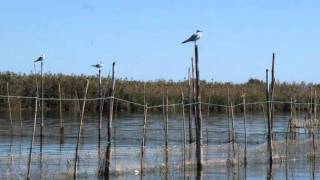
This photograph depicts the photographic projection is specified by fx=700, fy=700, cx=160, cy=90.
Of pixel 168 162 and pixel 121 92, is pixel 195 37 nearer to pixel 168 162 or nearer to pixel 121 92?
pixel 168 162

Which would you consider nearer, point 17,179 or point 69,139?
point 17,179

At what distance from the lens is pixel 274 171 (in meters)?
18.2

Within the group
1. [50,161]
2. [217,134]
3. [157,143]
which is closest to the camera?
[50,161]

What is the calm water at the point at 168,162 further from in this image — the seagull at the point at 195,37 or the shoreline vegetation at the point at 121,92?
the shoreline vegetation at the point at 121,92

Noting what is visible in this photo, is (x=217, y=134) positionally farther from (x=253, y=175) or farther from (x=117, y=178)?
(x=117, y=178)

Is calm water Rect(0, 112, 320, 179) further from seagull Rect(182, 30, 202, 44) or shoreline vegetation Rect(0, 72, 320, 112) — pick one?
shoreline vegetation Rect(0, 72, 320, 112)

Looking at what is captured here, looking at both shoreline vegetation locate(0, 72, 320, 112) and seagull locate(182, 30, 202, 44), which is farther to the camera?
shoreline vegetation locate(0, 72, 320, 112)

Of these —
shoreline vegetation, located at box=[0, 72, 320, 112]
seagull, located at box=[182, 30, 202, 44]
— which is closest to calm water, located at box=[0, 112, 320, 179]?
seagull, located at box=[182, 30, 202, 44]

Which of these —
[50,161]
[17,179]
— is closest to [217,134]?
[50,161]

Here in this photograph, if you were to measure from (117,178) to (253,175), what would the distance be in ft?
11.8

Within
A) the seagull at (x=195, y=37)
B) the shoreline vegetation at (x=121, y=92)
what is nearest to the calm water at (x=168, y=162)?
the seagull at (x=195, y=37)

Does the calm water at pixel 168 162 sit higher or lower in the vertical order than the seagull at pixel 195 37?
lower

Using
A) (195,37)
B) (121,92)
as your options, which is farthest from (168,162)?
(121,92)

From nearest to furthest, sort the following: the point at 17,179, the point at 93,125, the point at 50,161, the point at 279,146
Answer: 1. the point at 17,179
2. the point at 50,161
3. the point at 279,146
4. the point at 93,125
